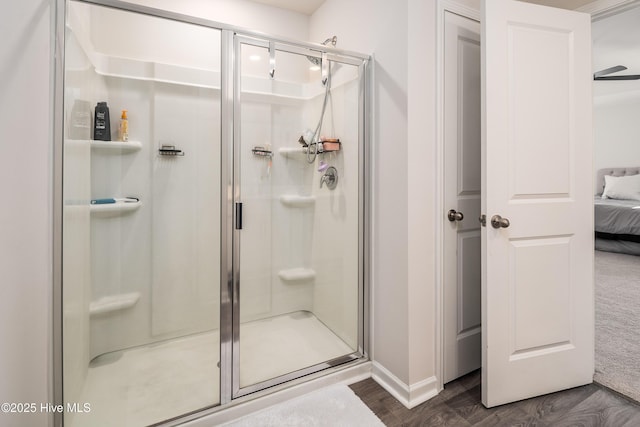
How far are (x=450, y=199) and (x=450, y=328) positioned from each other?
755mm

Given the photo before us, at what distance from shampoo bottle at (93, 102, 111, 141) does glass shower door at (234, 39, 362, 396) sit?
827 millimetres

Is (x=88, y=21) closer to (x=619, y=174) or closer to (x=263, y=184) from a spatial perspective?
(x=263, y=184)

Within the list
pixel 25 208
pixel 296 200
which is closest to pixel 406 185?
pixel 296 200

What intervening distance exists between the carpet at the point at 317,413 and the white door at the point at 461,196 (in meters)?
0.57

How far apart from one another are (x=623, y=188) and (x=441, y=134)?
5992 mm

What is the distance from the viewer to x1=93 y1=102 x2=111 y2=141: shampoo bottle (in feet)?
5.74

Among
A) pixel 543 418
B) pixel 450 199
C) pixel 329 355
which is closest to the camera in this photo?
pixel 543 418

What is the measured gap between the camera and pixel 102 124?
179 centimetres

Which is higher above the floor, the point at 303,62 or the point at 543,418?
the point at 303,62

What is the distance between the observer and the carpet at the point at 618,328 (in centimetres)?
179

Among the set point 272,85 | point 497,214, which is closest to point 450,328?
point 497,214

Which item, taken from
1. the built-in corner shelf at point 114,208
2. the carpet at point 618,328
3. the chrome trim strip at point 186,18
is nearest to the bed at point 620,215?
the carpet at point 618,328

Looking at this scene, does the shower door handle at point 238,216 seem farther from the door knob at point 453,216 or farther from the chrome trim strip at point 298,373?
the door knob at point 453,216

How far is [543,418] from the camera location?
1.52 metres
